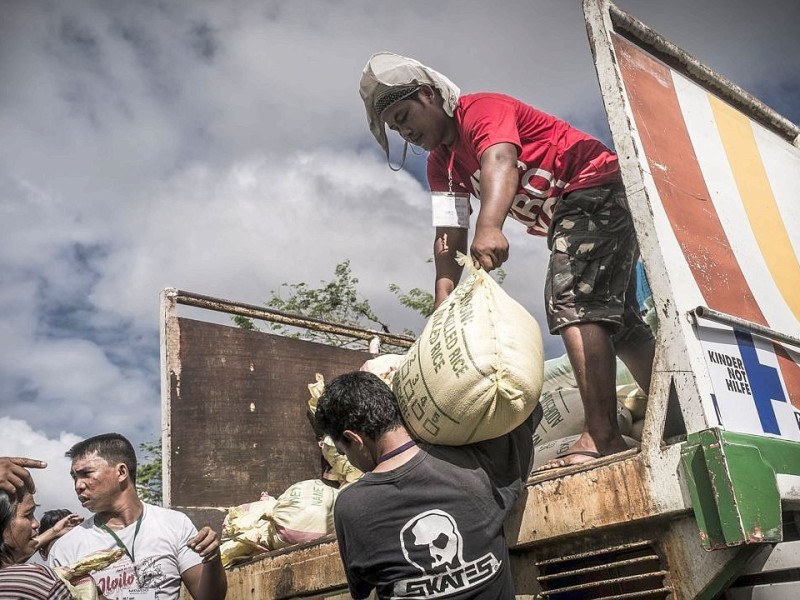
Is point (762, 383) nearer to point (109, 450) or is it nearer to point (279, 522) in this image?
point (279, 522)

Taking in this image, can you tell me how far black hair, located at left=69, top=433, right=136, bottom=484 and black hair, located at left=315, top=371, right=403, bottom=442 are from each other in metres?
1.37

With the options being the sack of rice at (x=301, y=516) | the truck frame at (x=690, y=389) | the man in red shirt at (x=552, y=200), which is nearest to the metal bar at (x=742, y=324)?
the truck frame at (x=690, y=389)

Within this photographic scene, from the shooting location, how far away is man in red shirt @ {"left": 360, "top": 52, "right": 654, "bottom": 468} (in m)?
2.09

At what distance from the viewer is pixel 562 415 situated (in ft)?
8.26

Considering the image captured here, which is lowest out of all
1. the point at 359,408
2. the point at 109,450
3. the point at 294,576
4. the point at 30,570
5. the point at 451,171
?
the point at 294,576

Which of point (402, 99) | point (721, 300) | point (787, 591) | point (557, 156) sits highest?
point (402, 99)

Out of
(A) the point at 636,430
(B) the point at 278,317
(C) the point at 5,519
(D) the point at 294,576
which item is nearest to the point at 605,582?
(A) the point at 636,430

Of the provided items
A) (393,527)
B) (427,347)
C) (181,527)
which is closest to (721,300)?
(427,347)

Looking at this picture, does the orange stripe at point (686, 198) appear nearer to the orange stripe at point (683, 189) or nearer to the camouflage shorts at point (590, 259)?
the orange stripe at point (683, 189)

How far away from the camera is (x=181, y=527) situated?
2.82m

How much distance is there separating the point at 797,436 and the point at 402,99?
1559 mm

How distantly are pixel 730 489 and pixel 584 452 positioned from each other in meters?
0.57

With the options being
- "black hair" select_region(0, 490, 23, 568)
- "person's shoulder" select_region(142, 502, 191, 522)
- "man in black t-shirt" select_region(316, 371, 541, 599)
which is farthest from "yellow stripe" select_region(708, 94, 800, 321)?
"black hair" select_region(0, 490, 23, 568)

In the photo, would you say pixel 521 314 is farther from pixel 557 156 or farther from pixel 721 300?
pixel 557 156
